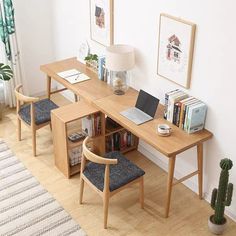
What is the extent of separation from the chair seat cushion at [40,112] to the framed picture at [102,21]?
0.90m

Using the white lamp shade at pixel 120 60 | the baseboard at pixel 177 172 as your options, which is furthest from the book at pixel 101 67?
the baseboard at pixel 177 172

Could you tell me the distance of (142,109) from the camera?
153 inches

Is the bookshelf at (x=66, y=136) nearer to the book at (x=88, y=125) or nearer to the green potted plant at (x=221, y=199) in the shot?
the book at (x=88, y=125)

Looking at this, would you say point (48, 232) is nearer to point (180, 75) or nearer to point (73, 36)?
point (180, 75)

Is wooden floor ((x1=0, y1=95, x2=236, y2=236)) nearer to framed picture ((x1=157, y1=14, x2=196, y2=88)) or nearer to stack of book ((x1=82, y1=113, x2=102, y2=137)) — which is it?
stack of book ((x1=82, y1=113, x2=102, y2=137))

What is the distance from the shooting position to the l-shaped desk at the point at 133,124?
3.44 metres

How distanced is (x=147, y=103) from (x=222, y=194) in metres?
1.06

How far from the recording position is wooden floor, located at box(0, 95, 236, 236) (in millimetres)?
3604

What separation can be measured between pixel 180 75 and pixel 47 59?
7.90ft

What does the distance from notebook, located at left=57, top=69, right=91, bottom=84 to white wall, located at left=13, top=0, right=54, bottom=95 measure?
2.94ft

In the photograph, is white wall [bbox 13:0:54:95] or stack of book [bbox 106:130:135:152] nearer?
stack of book [bbox 106:130:135:152]

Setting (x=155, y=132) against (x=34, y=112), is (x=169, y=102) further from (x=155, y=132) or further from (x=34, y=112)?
(x=34, y=112)

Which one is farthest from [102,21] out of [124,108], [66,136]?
[66,136]

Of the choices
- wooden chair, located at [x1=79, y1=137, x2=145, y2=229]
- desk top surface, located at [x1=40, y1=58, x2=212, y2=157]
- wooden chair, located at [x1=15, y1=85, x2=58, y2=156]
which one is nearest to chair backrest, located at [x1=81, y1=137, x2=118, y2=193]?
wooden chair, located at [x1=79, y1=137, x2=145, y2=229]
